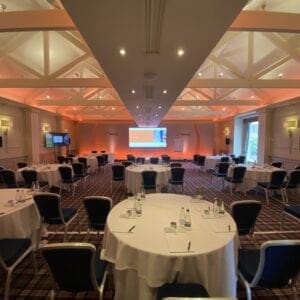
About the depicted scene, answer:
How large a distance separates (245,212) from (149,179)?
3570 mm

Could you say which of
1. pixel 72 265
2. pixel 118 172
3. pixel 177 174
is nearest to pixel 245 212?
pixel 72 265

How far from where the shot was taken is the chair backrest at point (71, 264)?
71.3 inches

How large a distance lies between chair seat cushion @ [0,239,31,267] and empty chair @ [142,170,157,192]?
3873 millimetres

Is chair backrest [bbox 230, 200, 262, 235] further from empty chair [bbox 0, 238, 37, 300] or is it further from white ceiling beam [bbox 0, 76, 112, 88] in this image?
white ceiling beam [bbox 0, 76, 112, 88]

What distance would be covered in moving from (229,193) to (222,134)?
33.3ft

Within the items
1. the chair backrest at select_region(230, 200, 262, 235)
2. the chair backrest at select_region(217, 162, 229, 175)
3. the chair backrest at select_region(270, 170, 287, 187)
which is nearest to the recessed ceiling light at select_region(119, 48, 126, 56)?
the chair backrest at select_region(230, 200, 262, 235)

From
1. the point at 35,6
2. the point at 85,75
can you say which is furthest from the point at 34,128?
the point at 35,6

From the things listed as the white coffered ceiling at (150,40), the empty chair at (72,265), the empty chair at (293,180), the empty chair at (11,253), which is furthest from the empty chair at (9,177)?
the empty chair at (293,180)

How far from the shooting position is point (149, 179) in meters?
6.47

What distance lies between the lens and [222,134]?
17.0 m

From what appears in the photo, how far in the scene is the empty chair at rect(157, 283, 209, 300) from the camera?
70.1 inches

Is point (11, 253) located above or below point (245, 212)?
below

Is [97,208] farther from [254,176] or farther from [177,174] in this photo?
[254,176]

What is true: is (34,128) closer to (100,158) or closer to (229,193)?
(100,158)
